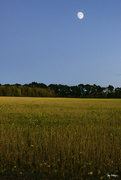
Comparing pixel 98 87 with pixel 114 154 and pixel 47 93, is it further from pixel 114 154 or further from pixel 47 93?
pixel 114 154

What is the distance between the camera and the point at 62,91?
14012 centimetres

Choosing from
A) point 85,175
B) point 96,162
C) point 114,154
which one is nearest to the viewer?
point 85,175

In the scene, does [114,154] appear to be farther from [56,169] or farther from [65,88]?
[65,88]

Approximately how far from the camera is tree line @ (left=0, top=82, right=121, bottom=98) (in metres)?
126

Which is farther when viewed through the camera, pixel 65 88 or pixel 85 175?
pixel 65 88

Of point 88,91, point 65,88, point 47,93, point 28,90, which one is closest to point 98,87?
point 88,91

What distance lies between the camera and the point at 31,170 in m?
6.58

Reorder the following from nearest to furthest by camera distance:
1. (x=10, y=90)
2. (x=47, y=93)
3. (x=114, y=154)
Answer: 1. (x=114, y=154)
2. (x=10, y=90)
3. (x=47, y=93)

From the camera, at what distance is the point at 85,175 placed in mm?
6277

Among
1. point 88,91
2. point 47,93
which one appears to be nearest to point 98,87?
point 88,91

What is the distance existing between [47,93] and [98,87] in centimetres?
3798

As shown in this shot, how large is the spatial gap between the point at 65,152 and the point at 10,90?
12136 cm

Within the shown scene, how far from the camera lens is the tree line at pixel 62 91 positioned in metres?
126

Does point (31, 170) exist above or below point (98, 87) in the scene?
below
